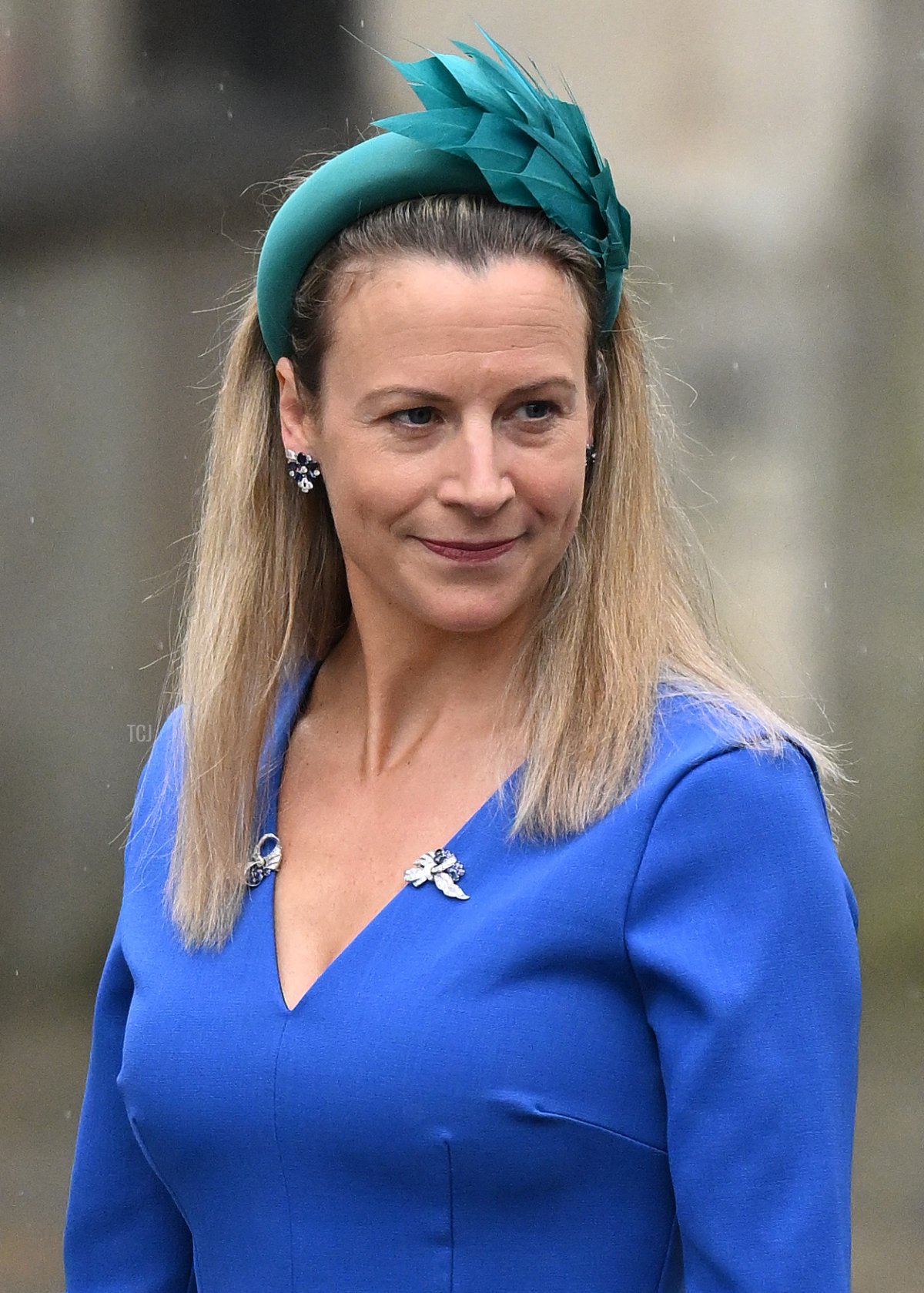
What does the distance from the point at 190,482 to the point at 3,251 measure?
533mm

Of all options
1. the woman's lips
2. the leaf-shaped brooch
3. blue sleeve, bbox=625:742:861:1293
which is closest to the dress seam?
the leaf-shaped brooch

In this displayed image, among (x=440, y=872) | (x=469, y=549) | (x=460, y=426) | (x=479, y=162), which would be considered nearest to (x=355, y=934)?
(x=440, y=872)

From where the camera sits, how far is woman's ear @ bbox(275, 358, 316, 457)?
168 centimetres

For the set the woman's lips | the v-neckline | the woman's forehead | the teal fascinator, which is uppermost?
the teal fascinator

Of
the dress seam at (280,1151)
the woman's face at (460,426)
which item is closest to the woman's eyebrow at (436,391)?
the woman's face at (460,426)

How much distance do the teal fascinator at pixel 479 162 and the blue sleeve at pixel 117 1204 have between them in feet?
2.56

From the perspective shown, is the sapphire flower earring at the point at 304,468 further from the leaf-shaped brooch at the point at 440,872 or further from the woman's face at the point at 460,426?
the leaf-shaped brooch at the point at 440,872

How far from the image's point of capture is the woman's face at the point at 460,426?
4.79ft

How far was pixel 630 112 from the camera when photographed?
286 centimetres

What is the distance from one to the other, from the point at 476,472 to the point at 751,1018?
50 cm

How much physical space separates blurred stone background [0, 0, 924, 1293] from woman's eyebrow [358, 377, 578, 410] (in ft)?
4.78

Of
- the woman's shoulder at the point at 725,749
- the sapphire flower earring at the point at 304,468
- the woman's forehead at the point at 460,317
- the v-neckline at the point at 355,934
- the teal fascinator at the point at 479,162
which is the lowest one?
the v-neckline at the point at 355,934

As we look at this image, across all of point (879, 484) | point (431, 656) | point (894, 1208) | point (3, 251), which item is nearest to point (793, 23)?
point (879, 484)

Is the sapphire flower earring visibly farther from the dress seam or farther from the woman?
the dress seam
